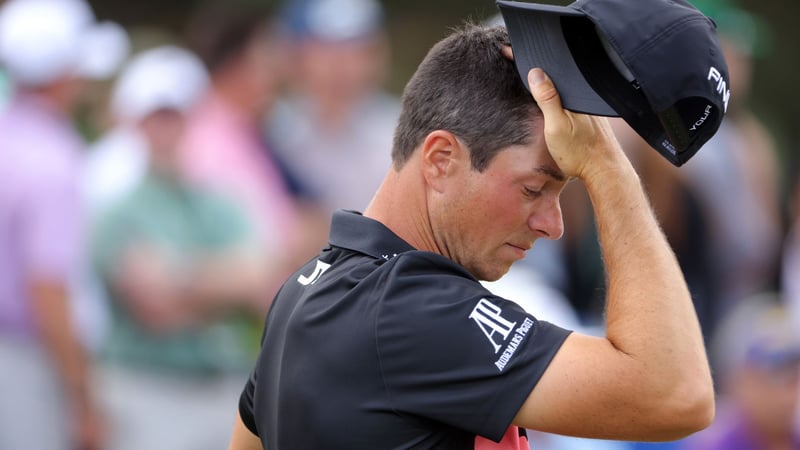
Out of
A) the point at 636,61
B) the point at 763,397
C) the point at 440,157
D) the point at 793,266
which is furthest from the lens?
the point at 793,266

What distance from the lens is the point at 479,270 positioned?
8.77ft

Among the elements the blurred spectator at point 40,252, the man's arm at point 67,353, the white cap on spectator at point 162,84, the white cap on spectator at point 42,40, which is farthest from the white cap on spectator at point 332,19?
the man's arm at point 67,353

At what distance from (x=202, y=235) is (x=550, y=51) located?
3.59m

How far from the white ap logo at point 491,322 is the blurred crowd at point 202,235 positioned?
101 inches

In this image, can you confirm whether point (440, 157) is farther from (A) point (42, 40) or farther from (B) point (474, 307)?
(A) point (42, 40)

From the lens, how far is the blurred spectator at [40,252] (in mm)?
5656

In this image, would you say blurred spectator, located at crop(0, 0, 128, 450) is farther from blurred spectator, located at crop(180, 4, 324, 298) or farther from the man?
the man

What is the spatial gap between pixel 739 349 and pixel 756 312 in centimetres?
28

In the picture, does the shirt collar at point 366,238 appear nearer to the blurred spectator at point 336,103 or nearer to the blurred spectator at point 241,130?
the blurred spectator at point 241,130

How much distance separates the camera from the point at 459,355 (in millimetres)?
2391


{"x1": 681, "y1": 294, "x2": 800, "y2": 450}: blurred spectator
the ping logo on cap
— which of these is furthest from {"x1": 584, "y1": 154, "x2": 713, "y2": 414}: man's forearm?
{"x1": 681, "y1": 294, "x2": 800, "y2": 450}: blurred spectator

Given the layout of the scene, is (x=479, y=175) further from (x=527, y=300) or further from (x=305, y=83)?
(x=305, y=83)

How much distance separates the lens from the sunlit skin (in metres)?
2.55

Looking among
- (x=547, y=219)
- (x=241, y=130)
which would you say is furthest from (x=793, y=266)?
(x=547, y=219)
